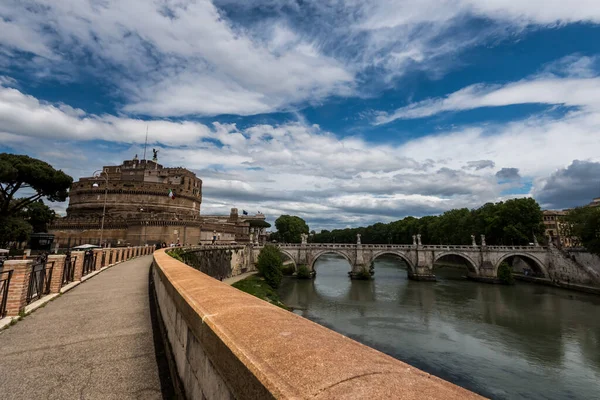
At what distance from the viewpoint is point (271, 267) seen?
1670 inches

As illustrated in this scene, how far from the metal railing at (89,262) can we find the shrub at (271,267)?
26964 millimetres

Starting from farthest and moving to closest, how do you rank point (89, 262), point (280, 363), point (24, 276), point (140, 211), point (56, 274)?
point (140, 211) < point (89, 262) < point (56, 274) < point (24, 276) < point (280, 363)

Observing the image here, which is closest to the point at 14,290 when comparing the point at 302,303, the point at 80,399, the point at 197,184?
the point at 80,399

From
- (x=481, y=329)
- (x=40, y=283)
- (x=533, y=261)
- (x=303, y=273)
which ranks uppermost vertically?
(x=40, y=283)

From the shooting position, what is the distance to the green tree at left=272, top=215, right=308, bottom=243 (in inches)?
3605

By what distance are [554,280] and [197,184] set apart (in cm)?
6293

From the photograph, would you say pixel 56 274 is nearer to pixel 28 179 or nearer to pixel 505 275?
pixel 28 179

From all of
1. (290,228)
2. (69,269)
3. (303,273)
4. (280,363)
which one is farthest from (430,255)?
(280,363)

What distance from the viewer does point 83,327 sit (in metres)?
6.38

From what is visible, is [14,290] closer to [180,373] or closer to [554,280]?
[180,373]

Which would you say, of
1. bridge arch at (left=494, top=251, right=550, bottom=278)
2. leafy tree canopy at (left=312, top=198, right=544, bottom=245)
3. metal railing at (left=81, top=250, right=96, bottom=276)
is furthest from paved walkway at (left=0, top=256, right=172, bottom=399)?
leafy tree canopy at (left=312, top=198, right=544, bottom=245)

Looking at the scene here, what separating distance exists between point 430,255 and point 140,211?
4830 centimetres

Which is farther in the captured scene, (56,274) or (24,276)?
(56,274)

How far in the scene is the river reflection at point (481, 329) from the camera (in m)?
16.5
